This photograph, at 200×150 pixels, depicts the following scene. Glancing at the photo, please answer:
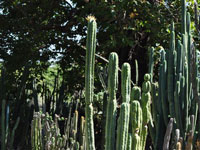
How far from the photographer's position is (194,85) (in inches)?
153

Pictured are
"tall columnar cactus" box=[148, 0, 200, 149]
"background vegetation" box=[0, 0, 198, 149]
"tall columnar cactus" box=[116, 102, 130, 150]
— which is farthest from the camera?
"background vegetation" box=[0, 0, 198, 149]

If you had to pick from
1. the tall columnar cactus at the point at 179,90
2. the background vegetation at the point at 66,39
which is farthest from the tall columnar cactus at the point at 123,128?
the background vegetation at the point at 66,39

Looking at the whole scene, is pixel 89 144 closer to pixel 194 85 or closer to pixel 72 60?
pixel 194 85

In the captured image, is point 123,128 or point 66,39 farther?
point 66,39

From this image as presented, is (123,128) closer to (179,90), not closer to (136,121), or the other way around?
(136,121)

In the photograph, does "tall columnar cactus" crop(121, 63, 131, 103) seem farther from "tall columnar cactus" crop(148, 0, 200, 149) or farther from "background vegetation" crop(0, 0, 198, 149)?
"background vegetation" crop(0, 0, 198, 149)

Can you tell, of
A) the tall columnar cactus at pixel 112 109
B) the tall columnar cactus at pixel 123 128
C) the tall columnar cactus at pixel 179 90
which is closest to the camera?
the tall columnar cactus at pixel 123 128

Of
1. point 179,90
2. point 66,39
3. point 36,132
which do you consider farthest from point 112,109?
point 66,39

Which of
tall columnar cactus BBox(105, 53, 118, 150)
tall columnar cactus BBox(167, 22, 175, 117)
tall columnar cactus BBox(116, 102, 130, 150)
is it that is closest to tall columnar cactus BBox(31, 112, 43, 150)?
tall columnar cactus BBox(167, 22, 175, 117)

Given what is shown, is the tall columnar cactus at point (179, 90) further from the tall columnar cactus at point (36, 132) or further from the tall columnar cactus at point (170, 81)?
the tall columnar cactus at point (36, 132)

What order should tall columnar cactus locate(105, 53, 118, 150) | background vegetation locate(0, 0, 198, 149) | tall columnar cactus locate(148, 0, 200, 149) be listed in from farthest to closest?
background vegetation locate(0, 0, 198, 149) → tall columnar cactus locate(148, 0, 200, 149) → tall columnar cactus locate(105, 53, 118, 150)

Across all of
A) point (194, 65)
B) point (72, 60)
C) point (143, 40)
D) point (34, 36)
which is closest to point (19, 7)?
point (34, 36)

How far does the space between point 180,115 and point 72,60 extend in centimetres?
417

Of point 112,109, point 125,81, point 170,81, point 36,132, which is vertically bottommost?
point 36,132
